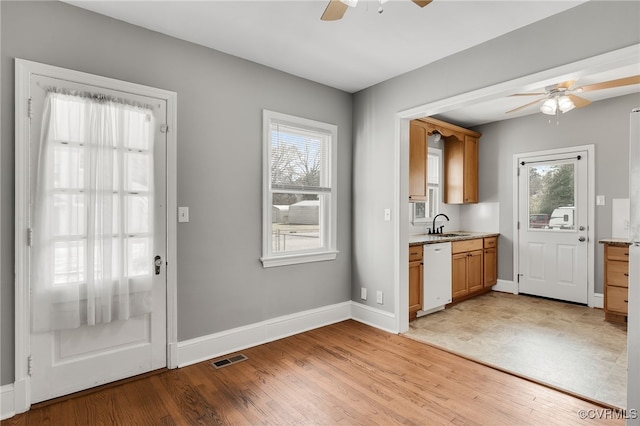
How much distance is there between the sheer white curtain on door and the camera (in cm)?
224

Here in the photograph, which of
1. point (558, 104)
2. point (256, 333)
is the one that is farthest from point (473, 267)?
point (256, 333)

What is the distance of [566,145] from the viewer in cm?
476

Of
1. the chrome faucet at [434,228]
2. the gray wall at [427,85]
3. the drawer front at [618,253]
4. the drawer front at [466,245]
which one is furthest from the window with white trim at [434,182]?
the drawer front at [618,253]

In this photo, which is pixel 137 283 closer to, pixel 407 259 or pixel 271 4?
pixel 271 4

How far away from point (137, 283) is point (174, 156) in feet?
3.39

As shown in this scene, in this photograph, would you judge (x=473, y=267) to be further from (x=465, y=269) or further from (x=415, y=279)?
(x=415, y=279)

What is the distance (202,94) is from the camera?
9.65 ft

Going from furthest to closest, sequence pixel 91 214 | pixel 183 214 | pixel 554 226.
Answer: pixel 554 226 < pixel 183 214 < pixel 91 214

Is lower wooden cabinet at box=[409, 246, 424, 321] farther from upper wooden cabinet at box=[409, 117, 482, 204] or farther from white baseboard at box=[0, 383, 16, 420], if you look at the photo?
white baseboard at box=[0, 383, 16, 420]

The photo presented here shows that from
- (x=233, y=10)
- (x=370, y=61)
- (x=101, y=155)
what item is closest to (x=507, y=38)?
(x=370, y=61)

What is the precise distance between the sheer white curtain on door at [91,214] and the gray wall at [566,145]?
5100mm

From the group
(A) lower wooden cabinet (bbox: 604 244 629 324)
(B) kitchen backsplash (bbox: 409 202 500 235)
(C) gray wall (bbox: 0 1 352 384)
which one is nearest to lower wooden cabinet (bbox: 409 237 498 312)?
(B) kitchen backsplash (bbox: 409 202 500 235)

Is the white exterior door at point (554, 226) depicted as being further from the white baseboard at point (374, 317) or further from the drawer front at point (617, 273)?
the white baseboard at point (374, 317)

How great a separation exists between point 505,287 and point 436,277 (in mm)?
1952
